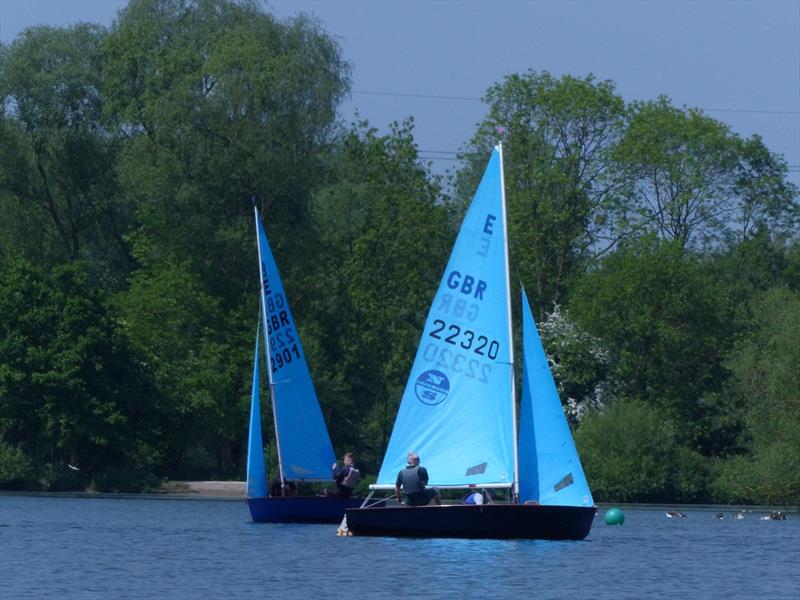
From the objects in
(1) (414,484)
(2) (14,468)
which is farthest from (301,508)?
(2) (14,468)

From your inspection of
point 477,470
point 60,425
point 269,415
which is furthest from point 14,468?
point 477,470

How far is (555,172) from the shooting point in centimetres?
6919

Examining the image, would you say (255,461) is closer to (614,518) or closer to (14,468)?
(614,518)

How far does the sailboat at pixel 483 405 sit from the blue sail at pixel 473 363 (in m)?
0.02

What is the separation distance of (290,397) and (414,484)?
34.1 ft

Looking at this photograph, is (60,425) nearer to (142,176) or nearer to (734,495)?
(142,176)

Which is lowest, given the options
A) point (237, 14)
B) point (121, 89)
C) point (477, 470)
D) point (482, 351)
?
point (477, 470)

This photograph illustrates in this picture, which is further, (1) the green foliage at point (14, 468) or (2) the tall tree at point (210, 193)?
(2) the tall tree at point (210, 193)

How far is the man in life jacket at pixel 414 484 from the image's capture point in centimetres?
3250

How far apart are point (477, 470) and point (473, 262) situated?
158 inches

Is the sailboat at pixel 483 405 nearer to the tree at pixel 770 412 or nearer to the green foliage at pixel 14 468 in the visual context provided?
the tree at pixel 770 412

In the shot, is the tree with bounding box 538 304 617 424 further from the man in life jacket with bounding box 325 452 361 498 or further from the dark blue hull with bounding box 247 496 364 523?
the dark blue hull with bounding box 247 496 364 523

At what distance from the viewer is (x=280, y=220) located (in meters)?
65.5

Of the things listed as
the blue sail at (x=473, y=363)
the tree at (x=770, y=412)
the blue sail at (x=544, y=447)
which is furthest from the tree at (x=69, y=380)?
the blue sail at (x=544, y=447)
